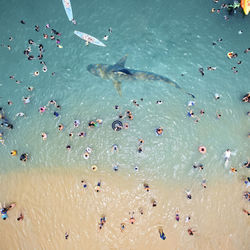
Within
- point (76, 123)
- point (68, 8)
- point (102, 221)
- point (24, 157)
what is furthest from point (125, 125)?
point (68, 8)

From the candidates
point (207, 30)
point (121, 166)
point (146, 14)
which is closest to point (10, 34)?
point (146, 14)

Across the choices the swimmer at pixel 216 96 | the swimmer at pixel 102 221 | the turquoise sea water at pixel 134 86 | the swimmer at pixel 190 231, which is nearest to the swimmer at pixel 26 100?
the turquoise sea water at pixel 134 86

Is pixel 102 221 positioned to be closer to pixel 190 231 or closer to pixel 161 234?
→ pixel 161 234

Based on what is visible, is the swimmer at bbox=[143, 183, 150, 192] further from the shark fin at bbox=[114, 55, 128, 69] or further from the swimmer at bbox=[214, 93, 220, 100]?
the shark fin at bbox=[114, 55, 128, 69]

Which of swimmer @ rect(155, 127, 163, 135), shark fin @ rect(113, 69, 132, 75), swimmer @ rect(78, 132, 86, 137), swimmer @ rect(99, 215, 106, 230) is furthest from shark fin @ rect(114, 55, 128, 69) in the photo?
swimmer @ rect(99, 215, 106, 230)

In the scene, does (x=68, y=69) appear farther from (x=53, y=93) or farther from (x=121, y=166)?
(x=121, y=166)

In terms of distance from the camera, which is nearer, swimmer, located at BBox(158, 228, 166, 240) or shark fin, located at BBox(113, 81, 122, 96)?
swimmer, located at BBox(158, 228, 166, 240)
